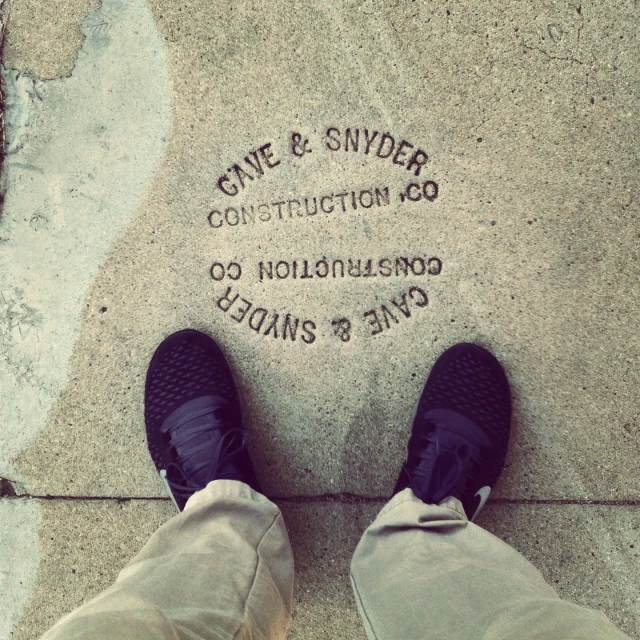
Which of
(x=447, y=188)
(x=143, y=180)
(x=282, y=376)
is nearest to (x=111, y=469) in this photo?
(x=282, y=376)

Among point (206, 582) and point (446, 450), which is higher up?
point (206, 582)

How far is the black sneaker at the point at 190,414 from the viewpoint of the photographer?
139 centimetres

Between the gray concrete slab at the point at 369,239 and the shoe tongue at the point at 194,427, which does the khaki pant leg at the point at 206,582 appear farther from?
the gray concrete slab at the point at 369,239

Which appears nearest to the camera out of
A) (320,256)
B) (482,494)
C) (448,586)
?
(448,586)

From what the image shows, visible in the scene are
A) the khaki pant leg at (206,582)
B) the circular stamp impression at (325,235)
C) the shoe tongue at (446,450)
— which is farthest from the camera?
the circular stamp impression at (325,235)

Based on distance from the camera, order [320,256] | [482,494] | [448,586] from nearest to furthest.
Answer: [448,586], [482,494], [320,256]

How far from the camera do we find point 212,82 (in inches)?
58.0

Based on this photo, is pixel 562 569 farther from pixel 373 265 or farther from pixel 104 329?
pixel 104 329

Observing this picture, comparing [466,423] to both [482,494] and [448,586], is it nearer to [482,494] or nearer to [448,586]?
[482,494]

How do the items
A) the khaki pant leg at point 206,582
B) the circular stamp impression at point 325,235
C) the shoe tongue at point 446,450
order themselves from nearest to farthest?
the khaki pant leg at point 206,582, the shoe tongue at point 446,450, the circular stamp impression at point 325,235

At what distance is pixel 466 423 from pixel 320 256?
676 millimetres

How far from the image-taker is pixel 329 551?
4.72 feet

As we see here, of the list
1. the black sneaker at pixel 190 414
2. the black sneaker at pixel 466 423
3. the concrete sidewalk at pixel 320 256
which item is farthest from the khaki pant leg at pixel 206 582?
the black sneaker at pixel 466 423

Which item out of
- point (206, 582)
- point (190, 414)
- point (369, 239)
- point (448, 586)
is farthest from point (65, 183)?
point (448, 586)
